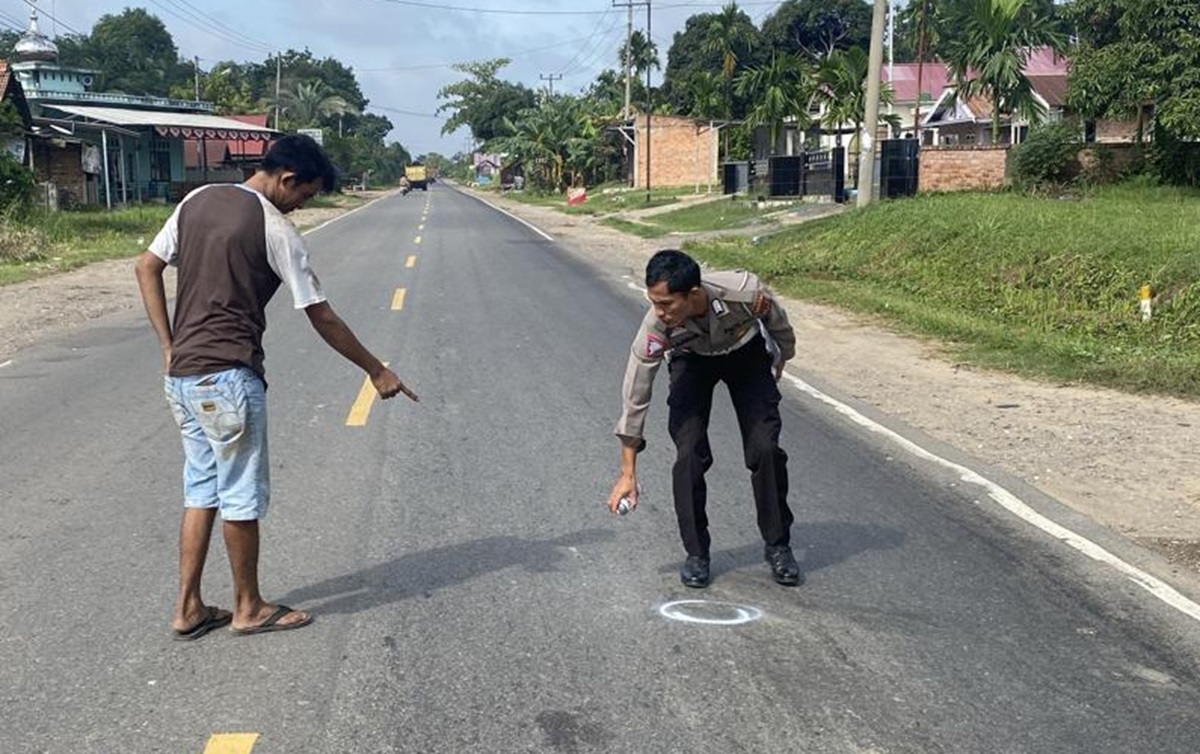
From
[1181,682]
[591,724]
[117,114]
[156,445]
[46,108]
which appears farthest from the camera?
[117,114]

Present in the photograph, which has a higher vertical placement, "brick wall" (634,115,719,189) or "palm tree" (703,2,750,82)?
"palm tree" (703,2,750,82)

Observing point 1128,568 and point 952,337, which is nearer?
point 1128,568

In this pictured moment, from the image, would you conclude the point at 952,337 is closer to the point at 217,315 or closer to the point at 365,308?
the point at 365,308

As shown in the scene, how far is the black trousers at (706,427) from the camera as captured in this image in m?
Result: 5.01

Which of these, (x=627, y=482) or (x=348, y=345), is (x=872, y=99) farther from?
(x=348, y=345)

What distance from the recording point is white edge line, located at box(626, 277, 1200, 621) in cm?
502

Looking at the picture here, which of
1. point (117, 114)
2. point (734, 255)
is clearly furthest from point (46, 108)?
point (734, 255)

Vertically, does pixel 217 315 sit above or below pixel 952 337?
above

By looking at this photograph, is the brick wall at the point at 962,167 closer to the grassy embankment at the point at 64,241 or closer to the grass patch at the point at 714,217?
the grass patch at the point at 714,217

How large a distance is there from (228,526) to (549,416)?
434 centimetres

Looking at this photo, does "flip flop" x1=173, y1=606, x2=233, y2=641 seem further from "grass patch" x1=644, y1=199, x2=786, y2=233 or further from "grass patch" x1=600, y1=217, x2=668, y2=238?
"grass patch" x1=600, y1=217, x2=668, y2=238

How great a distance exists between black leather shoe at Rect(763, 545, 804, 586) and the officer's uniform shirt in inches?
30.5

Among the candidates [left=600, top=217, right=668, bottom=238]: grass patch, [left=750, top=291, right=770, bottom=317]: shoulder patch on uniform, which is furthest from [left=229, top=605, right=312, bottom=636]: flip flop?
[left=600, top=217, right=668, bottom=238]: grass patch

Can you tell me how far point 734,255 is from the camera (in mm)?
21875
